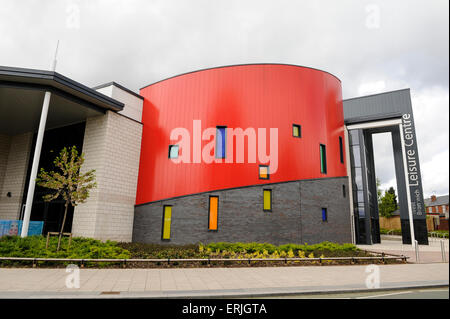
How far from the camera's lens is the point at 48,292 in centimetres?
731

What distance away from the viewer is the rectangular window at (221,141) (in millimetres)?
18500

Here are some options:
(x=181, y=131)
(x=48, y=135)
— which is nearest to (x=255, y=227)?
(x=181, y=131)

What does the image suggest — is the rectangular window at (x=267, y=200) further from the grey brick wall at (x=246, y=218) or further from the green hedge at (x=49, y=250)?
the green hedge at (x=49, y=250)

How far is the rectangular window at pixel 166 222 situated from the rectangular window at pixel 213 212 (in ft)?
8.84

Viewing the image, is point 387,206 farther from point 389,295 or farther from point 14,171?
point 14,171

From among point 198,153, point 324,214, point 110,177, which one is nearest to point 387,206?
point 324,214

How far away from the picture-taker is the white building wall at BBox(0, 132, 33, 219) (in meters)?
22.4

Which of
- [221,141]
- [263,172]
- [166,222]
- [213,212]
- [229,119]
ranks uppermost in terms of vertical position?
[229,119]

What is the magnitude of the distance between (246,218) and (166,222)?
5172 mm

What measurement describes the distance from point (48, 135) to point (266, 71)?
58.5ft

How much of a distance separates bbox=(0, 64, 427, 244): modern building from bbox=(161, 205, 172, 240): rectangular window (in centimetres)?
6

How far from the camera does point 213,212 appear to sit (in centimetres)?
1781

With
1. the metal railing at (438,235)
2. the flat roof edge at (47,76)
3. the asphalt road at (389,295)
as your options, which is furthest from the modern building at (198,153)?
the metal railing at (438,235)

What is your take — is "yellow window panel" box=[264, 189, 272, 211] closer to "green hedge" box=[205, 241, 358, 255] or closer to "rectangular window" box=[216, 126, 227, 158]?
"green hedge" box=[205, 241, 358, 255]
